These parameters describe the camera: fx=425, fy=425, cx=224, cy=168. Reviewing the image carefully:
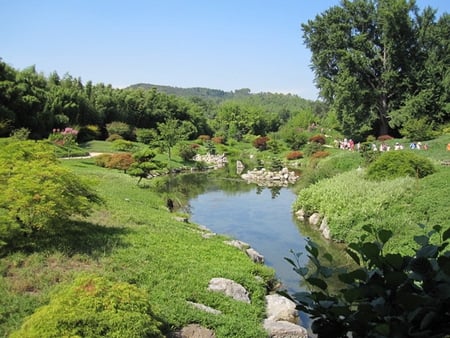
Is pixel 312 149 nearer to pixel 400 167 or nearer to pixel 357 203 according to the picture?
pixel 400 167

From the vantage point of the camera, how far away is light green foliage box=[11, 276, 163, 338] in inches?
176

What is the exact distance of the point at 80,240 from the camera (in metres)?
8.23

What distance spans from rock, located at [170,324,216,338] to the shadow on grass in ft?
8.19

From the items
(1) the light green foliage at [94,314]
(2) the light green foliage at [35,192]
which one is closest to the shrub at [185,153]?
(2) the light green foliage at [35,192]

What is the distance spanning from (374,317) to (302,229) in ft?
47.2

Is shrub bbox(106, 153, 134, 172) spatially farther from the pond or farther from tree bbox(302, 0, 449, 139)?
tree bbox(302, 0, 449, 139)

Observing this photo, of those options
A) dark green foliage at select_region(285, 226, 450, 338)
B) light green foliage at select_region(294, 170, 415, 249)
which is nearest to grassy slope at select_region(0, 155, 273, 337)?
light green foliage at select_region(294, 170, 415, 249)

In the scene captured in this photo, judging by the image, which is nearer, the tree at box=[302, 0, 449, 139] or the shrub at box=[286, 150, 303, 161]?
the tree at box=[302, 0, 449, 139]

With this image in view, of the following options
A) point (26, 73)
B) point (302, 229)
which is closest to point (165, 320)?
point (302, 229)

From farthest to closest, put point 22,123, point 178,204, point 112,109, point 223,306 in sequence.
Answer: point 112,109, point 22,123, point 178,204, point 223,306

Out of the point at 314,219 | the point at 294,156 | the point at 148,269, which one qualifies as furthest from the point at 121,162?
the point at 294,156

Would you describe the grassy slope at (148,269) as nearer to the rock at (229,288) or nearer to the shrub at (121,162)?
the rock at (229,288)

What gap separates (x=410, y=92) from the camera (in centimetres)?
3547

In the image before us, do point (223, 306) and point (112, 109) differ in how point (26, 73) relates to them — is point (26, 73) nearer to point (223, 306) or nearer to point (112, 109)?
point (112, 109)
